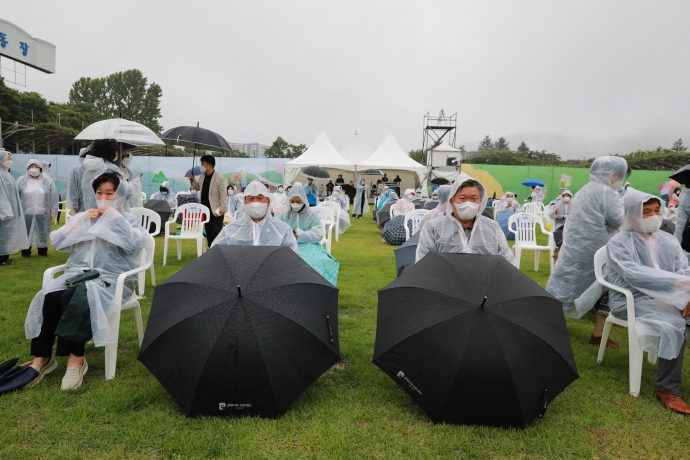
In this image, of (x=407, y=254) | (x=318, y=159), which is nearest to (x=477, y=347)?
(x=407, y=254)

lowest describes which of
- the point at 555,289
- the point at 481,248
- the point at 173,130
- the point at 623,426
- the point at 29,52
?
the point at 623,426

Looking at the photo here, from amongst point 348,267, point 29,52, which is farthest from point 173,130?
point 29,52

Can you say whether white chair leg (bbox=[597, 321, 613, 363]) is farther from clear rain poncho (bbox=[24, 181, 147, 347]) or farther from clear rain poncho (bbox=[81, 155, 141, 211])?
clear rain poncho (bbox=[81, 155, 141, 211])

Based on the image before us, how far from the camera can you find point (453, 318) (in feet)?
8.15

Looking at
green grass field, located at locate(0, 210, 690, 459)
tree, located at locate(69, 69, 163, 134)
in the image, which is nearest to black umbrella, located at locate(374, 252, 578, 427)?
green grass field, located at locate(0, 210, 690, 459)

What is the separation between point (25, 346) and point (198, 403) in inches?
84.0

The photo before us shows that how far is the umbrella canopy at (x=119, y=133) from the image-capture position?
5293 millimetres

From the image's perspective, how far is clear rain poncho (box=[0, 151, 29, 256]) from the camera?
700 cm

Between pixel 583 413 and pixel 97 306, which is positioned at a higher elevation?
pixel 97 306

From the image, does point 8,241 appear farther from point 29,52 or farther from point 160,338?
point 29,52

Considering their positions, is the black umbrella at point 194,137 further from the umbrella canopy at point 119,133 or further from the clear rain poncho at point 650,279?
the clear rain poncho at point 650,279

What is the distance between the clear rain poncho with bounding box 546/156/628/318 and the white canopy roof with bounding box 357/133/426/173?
18813 millimetres

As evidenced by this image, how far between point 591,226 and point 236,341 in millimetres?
3572

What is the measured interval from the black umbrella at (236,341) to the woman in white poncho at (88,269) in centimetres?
59
